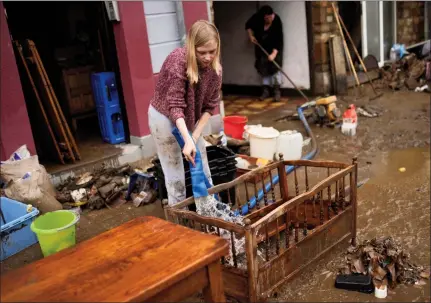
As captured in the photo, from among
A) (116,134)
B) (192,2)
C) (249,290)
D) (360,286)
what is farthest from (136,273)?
(192,2)

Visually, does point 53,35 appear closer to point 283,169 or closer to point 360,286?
point 283,169

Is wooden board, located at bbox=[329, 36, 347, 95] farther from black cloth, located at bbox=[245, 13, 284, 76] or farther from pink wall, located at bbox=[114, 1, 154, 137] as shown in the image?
pink wall, located at bbox=[114, 1, 154, 137]

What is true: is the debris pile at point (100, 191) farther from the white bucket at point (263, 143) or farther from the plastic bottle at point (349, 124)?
the plastic bottle at point (349, 124)

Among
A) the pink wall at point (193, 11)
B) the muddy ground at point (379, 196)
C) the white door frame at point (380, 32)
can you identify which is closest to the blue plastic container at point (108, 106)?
the pink wall at point (193, 11)

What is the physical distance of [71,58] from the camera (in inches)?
344

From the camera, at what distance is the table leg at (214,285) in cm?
224

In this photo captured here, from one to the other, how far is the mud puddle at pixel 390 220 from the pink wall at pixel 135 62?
9.94 ft

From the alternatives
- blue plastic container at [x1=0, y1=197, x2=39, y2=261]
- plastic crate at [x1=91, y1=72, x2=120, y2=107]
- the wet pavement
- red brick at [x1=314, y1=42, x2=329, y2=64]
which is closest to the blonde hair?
the wet pavement

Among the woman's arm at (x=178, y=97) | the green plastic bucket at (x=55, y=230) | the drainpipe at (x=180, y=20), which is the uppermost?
the drainpipe at (x=180, y=20)

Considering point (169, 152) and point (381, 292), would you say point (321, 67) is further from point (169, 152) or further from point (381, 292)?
point (381, 292)

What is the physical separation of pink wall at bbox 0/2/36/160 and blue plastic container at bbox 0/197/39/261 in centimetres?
81

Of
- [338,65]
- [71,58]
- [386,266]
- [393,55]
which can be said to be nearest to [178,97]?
[386,266]

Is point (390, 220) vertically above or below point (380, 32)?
below

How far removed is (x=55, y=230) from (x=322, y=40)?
23.8ft
